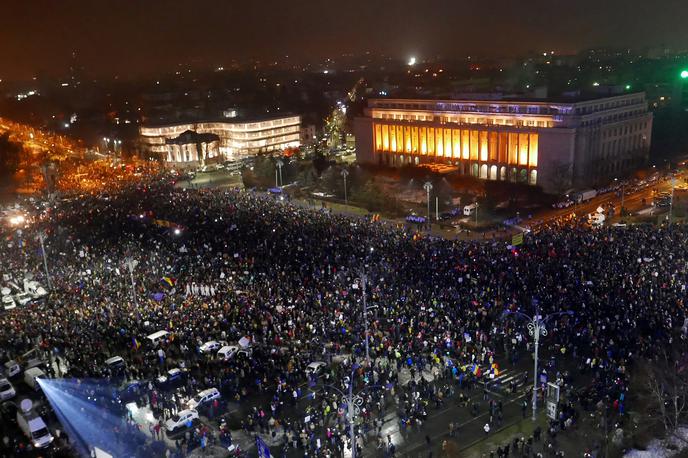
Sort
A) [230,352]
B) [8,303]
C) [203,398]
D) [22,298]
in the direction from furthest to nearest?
1. [22,298]
2. [8,303]
3. [230,352]
4. [203,398]

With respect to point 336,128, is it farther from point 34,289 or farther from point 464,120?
point 34,289

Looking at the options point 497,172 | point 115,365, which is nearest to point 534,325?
point 115,365

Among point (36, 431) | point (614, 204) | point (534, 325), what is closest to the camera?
point (36, 431)

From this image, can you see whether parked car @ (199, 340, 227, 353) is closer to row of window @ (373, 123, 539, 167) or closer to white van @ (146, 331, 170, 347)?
white van @ (146, 331, 170, 347)

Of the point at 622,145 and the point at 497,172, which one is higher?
the point at 622,145

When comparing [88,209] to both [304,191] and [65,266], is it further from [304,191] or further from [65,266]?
[304,191]

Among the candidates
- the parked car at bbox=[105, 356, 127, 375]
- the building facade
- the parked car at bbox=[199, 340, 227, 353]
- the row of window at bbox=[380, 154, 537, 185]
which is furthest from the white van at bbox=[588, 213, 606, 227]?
the building facade
